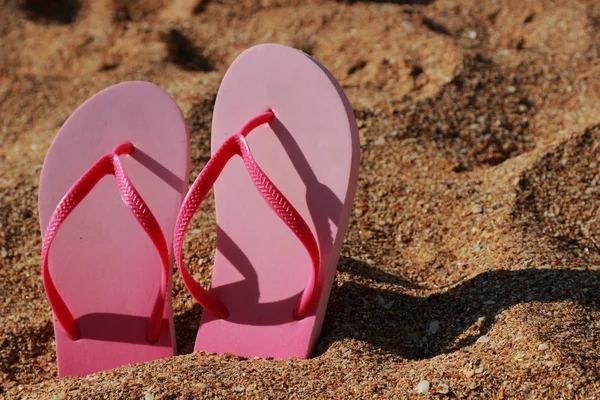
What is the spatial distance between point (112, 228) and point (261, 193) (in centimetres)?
34

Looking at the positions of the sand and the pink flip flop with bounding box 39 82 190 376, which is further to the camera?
the pink flip flop with bounding box 39 82 190 376

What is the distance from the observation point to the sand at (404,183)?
123 centimetres

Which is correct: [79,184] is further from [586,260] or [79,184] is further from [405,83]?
[405,83]

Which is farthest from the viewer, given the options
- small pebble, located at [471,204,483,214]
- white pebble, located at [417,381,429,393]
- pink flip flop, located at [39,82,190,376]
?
small pebble, located at [471,204,483,214]

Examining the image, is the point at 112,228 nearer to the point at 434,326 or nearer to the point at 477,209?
the point at 434,326

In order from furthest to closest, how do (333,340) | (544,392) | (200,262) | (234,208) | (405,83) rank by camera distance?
(405,83) < (200,262) < (234,208) < (333,340) < (544,392)

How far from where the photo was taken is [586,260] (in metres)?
1.49

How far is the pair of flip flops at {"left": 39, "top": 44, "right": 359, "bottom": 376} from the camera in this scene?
135 centimetres

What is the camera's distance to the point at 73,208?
54.8 inches

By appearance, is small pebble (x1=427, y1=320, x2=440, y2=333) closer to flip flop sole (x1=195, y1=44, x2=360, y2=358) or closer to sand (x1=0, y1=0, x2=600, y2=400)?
sand (x1=0, y1=0, x2=600, y2=400)

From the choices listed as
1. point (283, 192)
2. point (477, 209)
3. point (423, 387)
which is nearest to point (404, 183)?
point (477, 209)

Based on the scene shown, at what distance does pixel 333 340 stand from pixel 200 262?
38 cm

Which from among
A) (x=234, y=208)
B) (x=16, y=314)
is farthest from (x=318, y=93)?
(x=16, y=314)

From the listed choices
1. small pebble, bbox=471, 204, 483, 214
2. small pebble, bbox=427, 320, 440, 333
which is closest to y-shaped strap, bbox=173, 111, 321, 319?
small pebble, bbox=427, 320, 440, 333
